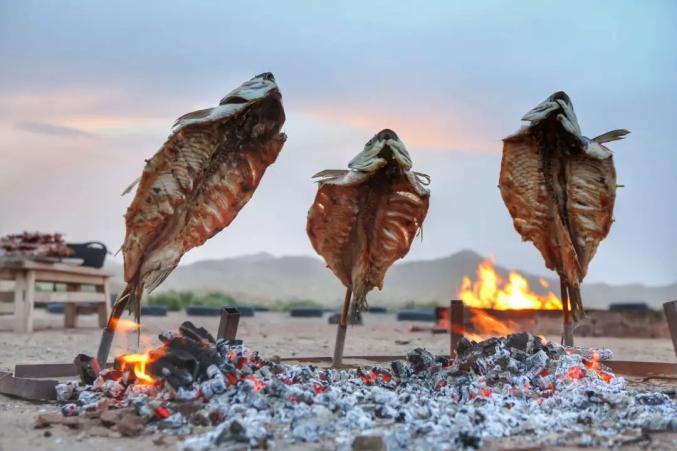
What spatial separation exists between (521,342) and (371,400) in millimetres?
2137

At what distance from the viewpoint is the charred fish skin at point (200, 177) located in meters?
5.49

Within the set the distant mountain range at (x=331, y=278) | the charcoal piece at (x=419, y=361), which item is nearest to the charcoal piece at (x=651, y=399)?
the charcoal piece at (x=419, y=361)

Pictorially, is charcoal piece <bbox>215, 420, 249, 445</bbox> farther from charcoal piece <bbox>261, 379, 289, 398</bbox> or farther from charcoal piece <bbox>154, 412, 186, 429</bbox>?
charcoal piece <bbox>261, 379, 289, 398</bbox>

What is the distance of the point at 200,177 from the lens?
581cm

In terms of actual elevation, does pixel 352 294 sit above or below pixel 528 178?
below

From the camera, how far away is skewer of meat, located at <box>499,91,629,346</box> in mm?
6668

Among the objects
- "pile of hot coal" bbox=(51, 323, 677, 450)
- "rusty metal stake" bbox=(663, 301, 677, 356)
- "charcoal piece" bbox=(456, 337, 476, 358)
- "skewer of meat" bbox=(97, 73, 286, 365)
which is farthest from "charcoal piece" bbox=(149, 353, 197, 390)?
"rusty metal stake" bbox=(663, 301, 677, 356)

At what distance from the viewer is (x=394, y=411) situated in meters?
4.64

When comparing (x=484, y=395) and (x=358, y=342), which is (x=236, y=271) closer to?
(x=358, y=342)

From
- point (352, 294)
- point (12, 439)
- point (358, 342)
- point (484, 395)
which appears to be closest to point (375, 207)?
point (352, 294)

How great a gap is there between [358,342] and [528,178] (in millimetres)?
7410

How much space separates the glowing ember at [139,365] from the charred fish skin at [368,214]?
2094mm

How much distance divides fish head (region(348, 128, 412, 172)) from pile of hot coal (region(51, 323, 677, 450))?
6.11 feet

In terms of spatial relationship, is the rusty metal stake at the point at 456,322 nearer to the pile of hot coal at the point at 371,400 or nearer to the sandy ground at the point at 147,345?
the pile of hot coal at the point at 371,400
